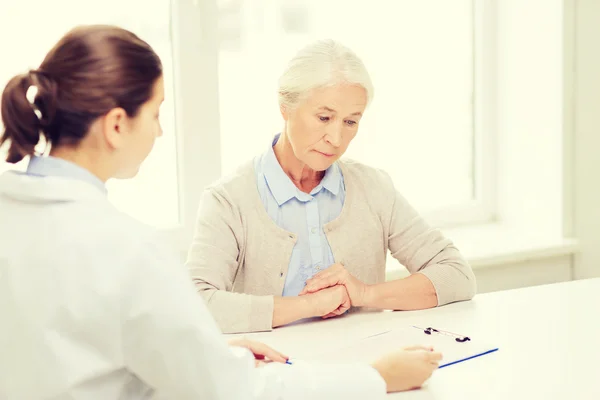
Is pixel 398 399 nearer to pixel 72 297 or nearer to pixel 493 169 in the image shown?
pixel 72 297

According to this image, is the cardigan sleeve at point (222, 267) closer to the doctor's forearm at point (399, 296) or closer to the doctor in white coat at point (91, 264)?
the doctor's forearm at point (399, 296)

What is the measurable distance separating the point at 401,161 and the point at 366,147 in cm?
18

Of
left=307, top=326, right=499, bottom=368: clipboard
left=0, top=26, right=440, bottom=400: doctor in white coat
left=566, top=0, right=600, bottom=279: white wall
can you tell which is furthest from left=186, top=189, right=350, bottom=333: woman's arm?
left=566, top=0, right=600, bottom=279: white wall

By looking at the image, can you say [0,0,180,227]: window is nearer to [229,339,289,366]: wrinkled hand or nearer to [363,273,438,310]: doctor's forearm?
[363,273,438,310]: doctor's forearm

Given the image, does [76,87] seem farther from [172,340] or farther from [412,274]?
[412,274]

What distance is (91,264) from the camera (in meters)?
1.08

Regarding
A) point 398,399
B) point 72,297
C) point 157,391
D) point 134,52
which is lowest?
point 398,399

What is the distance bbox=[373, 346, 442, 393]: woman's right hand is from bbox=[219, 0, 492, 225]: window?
5.16 feet

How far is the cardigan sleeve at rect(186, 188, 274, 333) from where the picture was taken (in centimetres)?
191

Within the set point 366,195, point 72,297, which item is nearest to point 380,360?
point 72,297

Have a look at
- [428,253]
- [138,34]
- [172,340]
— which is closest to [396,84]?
A: [138,34]

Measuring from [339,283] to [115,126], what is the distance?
37.4 inches

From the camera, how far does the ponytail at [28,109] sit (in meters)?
1.18

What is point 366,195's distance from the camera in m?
2.24
